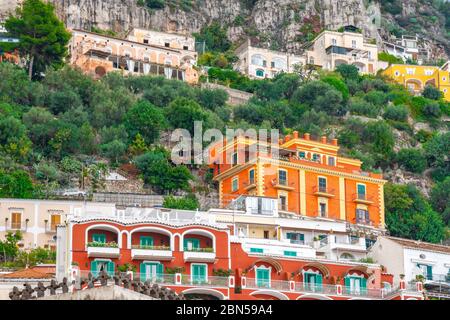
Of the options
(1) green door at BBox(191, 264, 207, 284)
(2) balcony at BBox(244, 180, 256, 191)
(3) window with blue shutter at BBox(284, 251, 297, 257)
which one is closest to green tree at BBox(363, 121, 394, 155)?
(2) balcony at BBox(244, 180, 256, 191)

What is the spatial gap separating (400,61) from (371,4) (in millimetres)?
12374

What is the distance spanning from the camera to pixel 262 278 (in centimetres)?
6500

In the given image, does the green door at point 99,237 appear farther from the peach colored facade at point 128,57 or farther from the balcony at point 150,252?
the peach colored facade at point 128,57

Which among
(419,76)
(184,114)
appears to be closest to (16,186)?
(184,114)

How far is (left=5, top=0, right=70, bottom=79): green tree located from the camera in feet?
365

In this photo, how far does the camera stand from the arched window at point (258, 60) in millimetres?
130125

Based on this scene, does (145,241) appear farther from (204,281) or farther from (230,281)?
(230,281)

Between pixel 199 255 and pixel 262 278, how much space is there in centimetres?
355

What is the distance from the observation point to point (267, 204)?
74750 millimetres

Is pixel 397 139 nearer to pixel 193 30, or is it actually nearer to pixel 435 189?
pixel 435 189

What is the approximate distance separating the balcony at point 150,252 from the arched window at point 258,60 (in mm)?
67906
